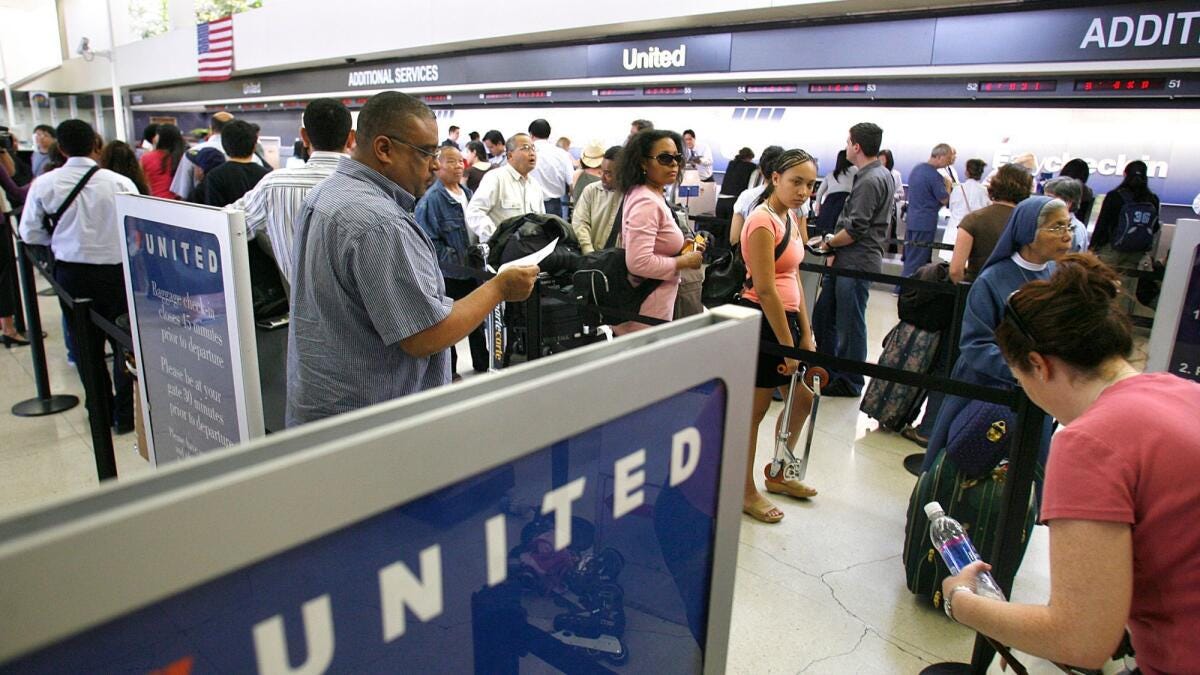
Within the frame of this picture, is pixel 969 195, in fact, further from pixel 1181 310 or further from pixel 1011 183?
pixel 1181 310

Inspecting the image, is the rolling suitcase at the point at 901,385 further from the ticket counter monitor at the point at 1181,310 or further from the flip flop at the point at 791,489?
the ticket counter monitor at the point at 1181,310

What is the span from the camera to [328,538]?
1.93ft

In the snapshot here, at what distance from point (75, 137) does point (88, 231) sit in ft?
2.01

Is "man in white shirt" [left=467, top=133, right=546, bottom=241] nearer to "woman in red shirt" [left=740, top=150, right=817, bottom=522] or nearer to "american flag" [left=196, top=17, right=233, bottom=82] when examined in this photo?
"woman in red shirt" [left=740, top=150, right=817, bottom=522]

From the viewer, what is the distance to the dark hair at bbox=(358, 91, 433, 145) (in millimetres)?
1837

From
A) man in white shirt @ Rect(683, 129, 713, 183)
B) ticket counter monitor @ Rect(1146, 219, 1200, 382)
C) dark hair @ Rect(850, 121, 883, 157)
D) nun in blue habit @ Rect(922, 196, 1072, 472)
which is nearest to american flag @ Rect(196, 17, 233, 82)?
man in white shirt @ Rect(683, 129, 713, 183)

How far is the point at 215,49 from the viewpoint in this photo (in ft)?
53.1

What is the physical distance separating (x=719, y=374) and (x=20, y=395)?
18.6 feet

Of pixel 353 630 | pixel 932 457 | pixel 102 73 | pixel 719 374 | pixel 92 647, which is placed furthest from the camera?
pixel 102 73

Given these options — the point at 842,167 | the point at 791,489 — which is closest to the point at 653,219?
the point at 791,489

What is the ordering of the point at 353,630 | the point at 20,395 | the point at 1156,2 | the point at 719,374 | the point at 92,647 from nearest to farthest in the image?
the point at 92,647, the point at 353,630, the point at 719,374, the point at 20,395, the point at 1156,2

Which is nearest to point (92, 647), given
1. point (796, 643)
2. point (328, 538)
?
point (328, 538)

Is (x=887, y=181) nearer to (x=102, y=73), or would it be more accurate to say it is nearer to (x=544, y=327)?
(x=544, y=327)

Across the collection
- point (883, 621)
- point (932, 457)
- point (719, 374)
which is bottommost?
point (883, 621)
